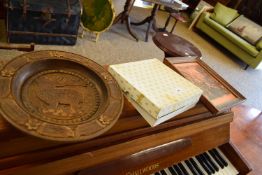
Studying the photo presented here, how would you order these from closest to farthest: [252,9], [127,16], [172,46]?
1. [172,46]
2. [127,16]
3. [252,9]

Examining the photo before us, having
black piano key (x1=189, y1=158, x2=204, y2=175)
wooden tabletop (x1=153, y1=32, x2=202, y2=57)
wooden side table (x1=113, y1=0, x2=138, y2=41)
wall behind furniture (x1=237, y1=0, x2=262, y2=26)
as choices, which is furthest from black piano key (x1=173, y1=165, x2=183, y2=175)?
wall behind furniture (x1=237, y1=0, x2=262, y2=26)

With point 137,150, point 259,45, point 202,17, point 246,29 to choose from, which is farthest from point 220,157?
point 202,17

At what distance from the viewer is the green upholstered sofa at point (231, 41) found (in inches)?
188

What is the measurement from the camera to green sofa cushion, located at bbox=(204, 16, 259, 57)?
4770 mm

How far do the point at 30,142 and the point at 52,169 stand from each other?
0.11 m

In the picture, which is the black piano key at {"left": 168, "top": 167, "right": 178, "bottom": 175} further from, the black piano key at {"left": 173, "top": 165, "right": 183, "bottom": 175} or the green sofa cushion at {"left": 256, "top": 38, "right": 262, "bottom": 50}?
the green sofa cushion at {"left": 256, "top": 38, "right": 262, "bottom": 50}

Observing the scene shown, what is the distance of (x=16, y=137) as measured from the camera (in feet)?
2.63

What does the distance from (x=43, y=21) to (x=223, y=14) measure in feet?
12.5

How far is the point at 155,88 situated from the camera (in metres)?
1.08

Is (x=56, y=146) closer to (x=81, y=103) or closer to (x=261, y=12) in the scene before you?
(x=81, y=103)

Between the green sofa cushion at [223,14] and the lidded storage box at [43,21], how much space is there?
10.7ft

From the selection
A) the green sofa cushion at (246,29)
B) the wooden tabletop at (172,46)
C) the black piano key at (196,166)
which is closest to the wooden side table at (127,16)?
the wooden tabletop at (172,46)

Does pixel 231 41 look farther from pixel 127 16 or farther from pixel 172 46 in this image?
pixel 172 46

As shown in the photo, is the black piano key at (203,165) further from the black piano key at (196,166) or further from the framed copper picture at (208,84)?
the framed copper picture at (208,84)
